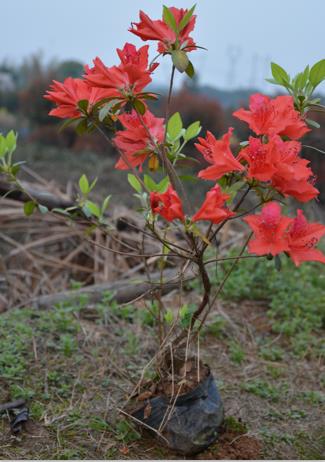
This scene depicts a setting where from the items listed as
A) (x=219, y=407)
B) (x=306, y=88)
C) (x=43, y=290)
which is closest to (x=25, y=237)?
(x=43, y=290)

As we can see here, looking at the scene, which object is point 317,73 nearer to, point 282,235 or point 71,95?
point 282,235

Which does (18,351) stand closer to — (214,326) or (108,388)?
(108,388)

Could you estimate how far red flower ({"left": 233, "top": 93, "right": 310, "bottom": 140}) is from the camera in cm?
138

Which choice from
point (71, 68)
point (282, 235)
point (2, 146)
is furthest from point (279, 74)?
point (71, 68)

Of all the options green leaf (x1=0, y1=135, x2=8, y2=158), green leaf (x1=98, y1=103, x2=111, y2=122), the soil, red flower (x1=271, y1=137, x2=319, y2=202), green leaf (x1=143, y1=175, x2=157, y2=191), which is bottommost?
the soil

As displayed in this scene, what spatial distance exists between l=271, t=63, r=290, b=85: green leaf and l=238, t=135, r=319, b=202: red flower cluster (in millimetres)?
243

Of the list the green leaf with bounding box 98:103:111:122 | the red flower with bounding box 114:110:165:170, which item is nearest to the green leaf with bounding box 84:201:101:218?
the red flower with bounding box 114:110:165:170

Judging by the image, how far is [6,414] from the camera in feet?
5.90

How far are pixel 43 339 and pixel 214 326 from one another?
0.70 metres

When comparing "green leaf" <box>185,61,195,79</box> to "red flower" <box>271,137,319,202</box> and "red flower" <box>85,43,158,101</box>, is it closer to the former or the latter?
"red flower" <box>85,43,158,101</box>

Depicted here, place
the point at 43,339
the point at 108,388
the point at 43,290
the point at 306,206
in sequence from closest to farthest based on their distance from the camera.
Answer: the point at 108,388, the point at 43,339, the point at 43,290, the point at 306,206

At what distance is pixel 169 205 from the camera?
4.29ft

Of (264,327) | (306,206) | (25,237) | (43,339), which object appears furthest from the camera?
(306,206)

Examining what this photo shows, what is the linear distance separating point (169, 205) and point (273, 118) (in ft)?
1.02
